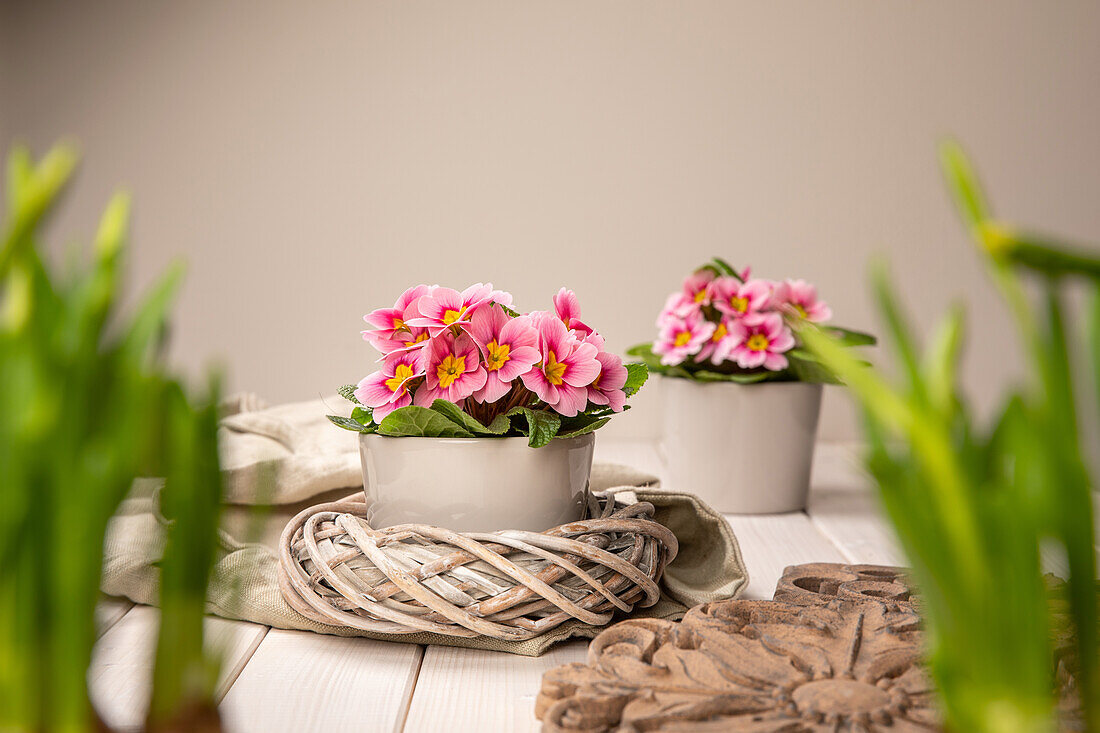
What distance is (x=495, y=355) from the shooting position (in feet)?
2.19

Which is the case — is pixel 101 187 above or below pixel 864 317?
above

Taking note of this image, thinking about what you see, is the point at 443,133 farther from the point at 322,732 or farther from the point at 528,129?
the point at 322,732

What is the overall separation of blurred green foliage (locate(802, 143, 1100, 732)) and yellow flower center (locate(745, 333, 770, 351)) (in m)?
0.87

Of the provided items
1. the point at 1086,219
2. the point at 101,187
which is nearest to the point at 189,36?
the point at 101,187

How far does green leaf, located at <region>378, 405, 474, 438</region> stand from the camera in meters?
0.65

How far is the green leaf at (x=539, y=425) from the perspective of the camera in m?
0.65

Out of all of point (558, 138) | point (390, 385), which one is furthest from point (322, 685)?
point (558, 138)

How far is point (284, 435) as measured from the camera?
4.49 ft

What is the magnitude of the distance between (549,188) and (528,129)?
150mm

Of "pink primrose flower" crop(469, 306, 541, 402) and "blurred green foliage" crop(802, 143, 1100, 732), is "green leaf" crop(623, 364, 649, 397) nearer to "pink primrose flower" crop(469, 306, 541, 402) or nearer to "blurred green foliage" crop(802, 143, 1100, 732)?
"pink primrose flower" crop(469, 306, 541, 402)

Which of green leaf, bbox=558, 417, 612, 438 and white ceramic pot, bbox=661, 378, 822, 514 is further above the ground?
green leaf, bbox=558, 417, 612, 438

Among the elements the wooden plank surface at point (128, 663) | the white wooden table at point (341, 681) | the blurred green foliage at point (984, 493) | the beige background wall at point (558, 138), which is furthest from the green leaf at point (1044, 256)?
the beige background wall at point (558, 138)

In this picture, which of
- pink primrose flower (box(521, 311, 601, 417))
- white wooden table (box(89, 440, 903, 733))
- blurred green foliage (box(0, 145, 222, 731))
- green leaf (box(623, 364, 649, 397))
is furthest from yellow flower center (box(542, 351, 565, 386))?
blurred green foliage (box(0, 145, 222, 731))

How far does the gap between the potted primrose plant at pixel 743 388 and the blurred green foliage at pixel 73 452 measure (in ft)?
2.95
